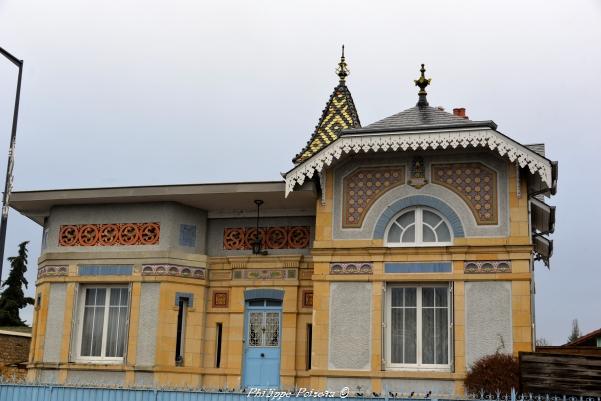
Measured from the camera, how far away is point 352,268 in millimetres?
17141

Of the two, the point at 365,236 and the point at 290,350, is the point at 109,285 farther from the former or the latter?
the point at 365,236

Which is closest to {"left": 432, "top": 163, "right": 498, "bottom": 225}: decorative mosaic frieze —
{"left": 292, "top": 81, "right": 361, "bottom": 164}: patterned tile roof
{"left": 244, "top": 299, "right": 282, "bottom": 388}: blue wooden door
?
{"left": 292, "top": 81, "right": 361, "bottom": 164}: patterned tile roof

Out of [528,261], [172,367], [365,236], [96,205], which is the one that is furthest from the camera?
[96,205]

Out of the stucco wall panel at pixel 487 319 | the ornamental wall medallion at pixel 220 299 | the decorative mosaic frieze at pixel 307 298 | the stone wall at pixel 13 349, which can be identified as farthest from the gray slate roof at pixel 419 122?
the stone wall at pixel 13 349

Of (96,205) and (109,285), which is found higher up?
(96,205)

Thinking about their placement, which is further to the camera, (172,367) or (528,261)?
(172,367)

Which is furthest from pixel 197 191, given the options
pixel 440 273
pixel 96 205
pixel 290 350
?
pixel 440 273

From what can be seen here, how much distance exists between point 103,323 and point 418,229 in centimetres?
775

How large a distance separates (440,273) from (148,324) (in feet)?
22.1

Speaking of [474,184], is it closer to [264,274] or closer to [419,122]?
[419,122]

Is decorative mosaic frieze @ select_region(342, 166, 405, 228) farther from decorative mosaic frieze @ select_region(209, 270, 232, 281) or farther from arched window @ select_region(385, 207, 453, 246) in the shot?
decorative mosaic frieze @ select_region(209, 270, 232, 281)

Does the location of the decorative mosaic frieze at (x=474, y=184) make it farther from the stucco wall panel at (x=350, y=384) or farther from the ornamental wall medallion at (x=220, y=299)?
the ornamental wall medallion at (x=220, y=299)

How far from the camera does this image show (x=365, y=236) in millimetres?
17281

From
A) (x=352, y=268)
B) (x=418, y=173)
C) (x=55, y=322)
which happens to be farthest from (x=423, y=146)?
(x=55, y=322)
